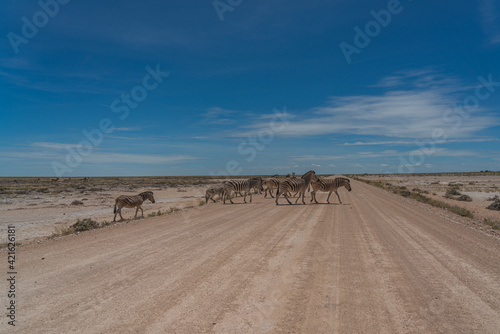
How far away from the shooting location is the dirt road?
4652mm

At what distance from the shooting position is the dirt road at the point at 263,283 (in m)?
4.65

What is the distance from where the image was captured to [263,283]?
20.7 feet

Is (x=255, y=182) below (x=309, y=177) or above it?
below

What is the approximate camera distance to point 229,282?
21.0ft

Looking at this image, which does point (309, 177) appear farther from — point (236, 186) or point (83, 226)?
point (83, 226)

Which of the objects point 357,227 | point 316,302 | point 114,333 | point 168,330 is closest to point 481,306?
point 316,302

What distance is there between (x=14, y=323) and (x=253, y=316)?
3825 millimetres

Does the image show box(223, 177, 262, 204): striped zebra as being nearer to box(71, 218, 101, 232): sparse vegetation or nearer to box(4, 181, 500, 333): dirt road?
box(71, 218, 101, 232): sparse vegetation

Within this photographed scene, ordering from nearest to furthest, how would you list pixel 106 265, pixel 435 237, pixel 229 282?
1. pixel 229 282
2. pixel 106 265
3. pixel 435 237

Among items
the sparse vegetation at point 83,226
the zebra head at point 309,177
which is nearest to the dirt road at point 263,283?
the sparse vegetation at point 83,226

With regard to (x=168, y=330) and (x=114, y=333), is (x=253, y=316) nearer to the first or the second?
(x=168, y=330)

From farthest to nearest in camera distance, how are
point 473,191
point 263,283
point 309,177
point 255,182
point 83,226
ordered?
point 473,191 < point 255,182 < point 309,177 < point 83,226 < point 263,283

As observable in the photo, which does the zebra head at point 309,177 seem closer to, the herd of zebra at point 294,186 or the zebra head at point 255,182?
the herd of zebra at point 294,186

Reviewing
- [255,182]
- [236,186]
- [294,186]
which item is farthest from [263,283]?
[255,182]
